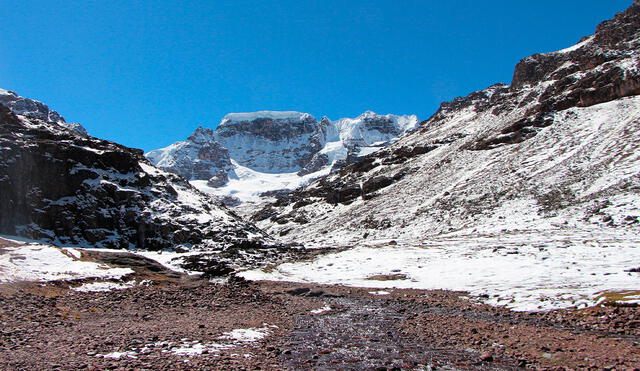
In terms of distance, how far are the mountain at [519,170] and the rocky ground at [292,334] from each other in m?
28.6

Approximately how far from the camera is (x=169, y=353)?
966cm

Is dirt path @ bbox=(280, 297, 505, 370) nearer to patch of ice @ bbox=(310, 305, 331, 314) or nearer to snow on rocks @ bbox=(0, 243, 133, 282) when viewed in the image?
patch of ice @ bbox=(310, 305, 331, 314)

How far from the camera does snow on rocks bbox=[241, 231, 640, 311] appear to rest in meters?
17.4

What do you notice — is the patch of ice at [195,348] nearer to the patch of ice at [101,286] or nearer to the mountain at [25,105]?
the patch of ice at [101,286]

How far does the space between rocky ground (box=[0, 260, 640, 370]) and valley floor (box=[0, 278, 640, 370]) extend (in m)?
0.04

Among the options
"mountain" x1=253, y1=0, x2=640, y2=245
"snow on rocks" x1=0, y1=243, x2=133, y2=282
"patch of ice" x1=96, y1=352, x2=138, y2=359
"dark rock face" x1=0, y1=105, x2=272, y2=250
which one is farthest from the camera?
"mountain" x1=253, y1=0, x2=640, y2=245

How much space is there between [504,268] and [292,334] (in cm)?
1724

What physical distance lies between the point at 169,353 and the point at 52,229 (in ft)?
138

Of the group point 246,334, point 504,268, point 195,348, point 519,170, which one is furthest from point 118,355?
point 519,170

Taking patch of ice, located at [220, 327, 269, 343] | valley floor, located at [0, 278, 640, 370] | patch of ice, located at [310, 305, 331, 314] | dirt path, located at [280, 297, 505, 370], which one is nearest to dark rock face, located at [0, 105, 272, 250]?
valley floor, located at [0, 278, 640, 370]

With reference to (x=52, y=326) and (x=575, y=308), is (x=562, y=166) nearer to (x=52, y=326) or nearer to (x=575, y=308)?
(x=575, y=308)

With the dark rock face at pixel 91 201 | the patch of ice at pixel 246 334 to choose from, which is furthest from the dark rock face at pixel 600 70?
the patch of ice at pixel 246 334

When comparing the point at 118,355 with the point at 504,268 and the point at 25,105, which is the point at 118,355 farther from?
the point at 25,105

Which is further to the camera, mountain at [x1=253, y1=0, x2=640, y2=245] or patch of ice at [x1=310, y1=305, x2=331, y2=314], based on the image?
mountain at [x1=253, y1=0, x2=640, y2=245]
